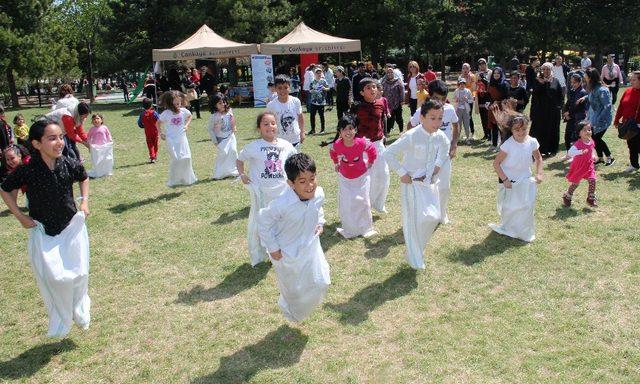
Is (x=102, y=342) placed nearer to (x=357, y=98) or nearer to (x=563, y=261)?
(x=563, y=261)

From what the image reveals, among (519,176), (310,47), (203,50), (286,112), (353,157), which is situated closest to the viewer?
(519,176)

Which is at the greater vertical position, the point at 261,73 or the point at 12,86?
the point at 12,86

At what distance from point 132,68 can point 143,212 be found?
78.9ft

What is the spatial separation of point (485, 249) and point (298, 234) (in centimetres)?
289

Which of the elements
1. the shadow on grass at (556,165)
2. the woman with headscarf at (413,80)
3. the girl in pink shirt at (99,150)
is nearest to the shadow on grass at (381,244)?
the shadow on grass at (556,165)

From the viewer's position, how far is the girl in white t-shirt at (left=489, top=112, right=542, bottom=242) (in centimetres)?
626

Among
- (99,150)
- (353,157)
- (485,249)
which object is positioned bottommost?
(485,249)

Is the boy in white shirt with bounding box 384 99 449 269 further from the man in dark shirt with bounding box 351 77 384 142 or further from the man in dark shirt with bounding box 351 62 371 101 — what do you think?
the man in dark shirt with bounding box 351 62 371 101

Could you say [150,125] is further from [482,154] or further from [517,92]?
[517,92]

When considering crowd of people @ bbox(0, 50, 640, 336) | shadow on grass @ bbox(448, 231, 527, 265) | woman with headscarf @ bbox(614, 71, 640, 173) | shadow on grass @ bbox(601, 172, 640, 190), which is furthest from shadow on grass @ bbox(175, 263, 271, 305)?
woman with headscarf @ bbox(614, 71, 640, 173)

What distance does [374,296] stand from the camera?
519cm

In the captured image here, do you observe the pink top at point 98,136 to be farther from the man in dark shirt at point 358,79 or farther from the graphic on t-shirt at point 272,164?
the graphic on t-shirt at point 272,164

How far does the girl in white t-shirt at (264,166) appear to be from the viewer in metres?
5.76

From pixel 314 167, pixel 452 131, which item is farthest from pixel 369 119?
pixel 314 167
